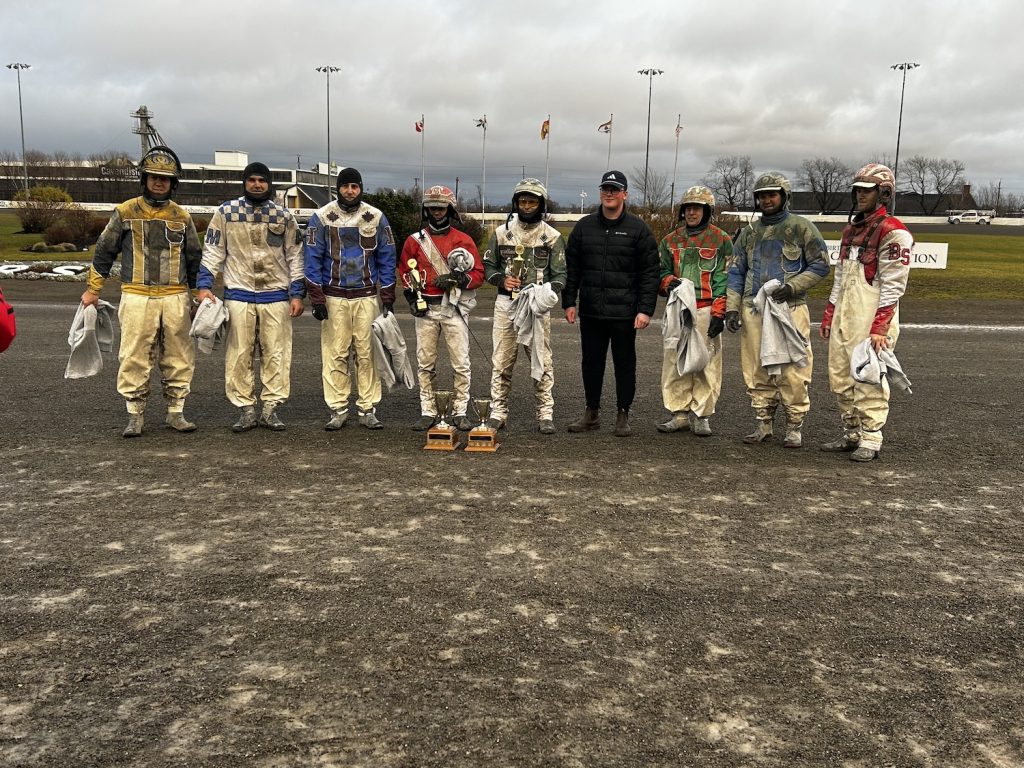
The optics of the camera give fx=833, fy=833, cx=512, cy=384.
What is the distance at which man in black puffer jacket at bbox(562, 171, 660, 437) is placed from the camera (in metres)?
7.34

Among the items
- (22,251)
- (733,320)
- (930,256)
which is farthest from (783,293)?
(22,251)

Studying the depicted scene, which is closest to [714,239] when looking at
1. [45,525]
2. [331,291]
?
[331,291]

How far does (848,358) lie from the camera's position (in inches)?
268

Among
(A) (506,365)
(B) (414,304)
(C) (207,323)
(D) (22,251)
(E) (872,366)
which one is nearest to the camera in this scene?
(E) (872,366)

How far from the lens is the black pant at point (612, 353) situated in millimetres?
7434

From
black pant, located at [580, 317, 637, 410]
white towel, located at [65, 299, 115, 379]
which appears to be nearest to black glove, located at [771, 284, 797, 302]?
black pant, located at [580, 317, 637, 410]

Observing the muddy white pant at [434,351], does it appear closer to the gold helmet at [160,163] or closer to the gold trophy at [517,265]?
the gold trophy at [517,265]

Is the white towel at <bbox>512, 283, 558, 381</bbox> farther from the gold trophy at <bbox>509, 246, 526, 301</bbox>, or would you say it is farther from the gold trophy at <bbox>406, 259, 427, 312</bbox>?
the gold trophy at <bbox>406, 259, 427, 312</bbox>

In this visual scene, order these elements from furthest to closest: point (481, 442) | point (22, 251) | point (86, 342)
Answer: point (22, 251), point (86, 342), point (481, 442)

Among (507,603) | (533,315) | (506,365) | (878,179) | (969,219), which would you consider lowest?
(507,603)

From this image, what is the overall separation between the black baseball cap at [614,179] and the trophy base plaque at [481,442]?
7.89 feet

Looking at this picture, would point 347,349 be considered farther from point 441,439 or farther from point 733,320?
point 733,320

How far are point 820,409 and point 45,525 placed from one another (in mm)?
6810

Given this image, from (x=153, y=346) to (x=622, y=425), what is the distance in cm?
417
